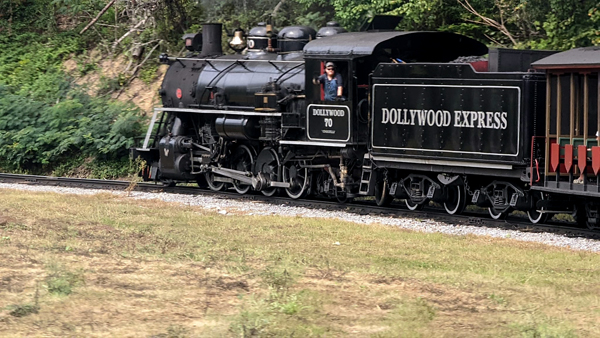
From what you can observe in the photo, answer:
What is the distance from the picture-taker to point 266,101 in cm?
1739

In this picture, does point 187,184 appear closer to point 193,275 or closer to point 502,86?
point 502,86

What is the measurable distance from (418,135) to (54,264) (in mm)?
7260

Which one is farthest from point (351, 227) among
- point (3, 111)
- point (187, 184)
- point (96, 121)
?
point (3, 111)

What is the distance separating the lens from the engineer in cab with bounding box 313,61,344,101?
16.1 metres

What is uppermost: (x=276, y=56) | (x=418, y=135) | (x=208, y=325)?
(x=276, y=56)

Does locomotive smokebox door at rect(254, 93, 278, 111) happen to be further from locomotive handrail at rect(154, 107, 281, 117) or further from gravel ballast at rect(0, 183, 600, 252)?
gravel ballast at rect(0, 183, 600, 252)

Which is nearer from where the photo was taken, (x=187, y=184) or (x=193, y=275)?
(x=193, y=275)

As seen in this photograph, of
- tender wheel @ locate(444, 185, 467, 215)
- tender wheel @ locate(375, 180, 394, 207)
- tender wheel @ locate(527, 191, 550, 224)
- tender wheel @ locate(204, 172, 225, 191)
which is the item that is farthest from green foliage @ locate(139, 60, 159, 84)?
tender wheel @ locate(527, 191, 550, 224)

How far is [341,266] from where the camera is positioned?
34.1 feet

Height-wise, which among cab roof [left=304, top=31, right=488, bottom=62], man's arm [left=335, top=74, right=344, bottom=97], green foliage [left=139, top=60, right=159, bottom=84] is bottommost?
man's arm [left=335, top=74, right=344, bottom=97]

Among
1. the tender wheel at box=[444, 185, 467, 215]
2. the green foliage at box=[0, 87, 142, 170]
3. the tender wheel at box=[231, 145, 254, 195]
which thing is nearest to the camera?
the tender wheel at box=[444, 185, 467, 215]

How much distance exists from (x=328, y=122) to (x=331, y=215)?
1.82 metres

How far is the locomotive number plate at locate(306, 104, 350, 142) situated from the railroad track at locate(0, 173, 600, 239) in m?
1.30

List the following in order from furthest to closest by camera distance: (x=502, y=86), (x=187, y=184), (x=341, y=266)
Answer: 1. (x=187, y=184)
2. (x=502, y=86)
3. (x=341, y=266)
